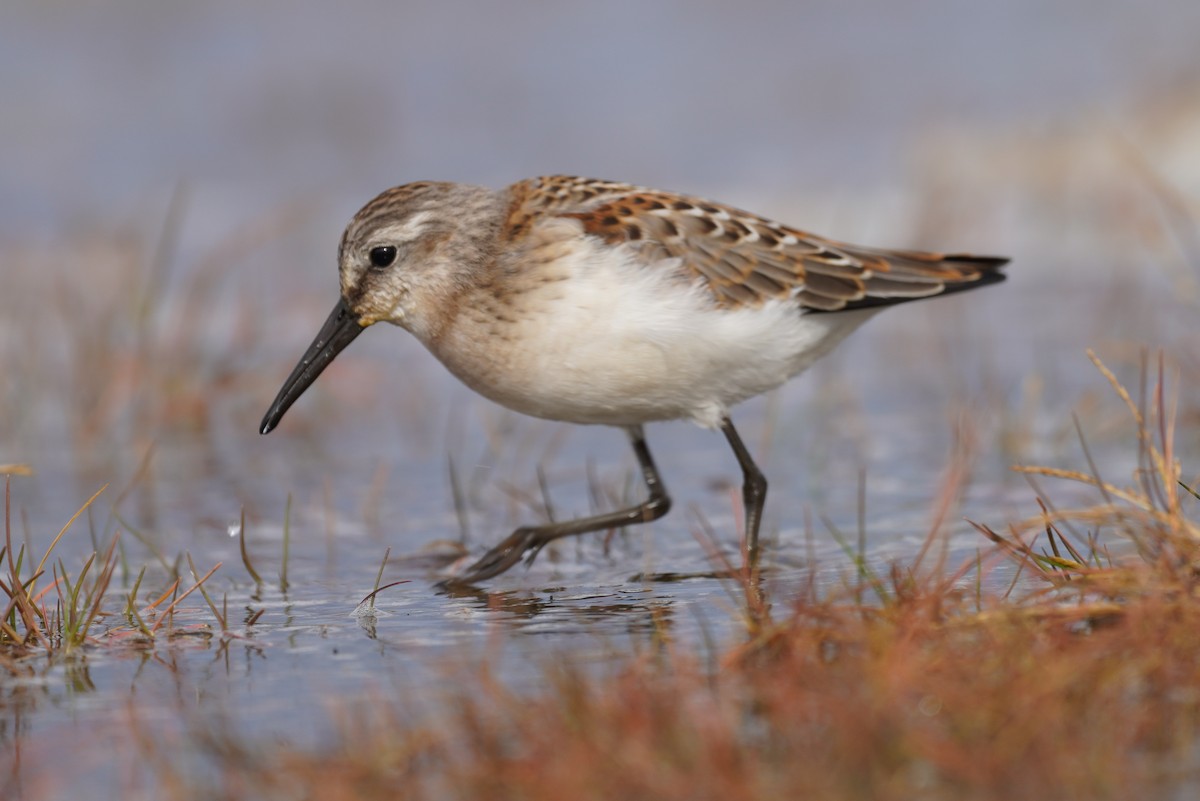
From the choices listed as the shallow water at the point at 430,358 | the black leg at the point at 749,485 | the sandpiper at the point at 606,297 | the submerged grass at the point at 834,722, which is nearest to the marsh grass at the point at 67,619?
the shallow water at the point at 430,358

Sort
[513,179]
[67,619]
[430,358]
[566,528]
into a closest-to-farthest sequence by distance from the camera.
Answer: [67,619], [566,528], [430,358], [513,179]

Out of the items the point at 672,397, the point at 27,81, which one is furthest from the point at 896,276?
the point at 27,81

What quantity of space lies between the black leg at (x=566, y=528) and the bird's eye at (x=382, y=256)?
1203mm

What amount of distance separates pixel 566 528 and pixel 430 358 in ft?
14.7

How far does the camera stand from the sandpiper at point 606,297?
6.15 m

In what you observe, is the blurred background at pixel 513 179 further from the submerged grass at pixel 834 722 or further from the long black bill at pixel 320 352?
the submerged grass at pixel 834 722

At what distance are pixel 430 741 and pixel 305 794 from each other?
0.98 ft

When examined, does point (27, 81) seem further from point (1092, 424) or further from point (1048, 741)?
point (1048, 741)

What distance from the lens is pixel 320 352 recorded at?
6.85 metres

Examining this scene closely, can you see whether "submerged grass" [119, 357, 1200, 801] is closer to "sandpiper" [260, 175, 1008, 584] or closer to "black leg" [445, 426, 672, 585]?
"black leg" [445, 426, 672, 585]

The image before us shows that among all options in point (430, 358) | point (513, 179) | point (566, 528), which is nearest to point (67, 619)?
point (566, 528)

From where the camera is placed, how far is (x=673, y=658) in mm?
4082

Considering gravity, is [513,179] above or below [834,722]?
above

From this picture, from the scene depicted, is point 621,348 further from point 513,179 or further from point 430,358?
point 513,179
